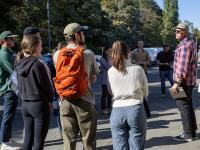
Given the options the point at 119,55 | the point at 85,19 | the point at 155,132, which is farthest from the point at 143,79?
the point at 85,19

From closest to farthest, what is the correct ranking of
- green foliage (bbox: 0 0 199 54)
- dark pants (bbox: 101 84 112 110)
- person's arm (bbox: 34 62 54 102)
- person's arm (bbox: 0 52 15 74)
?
1. person's arm (bbox: 34 62 54 102)
2. person's arm (bbox: 0 52 15 74)
3. dark pants (bbox: 101 84 112 110)
4. green foliage (bbox: 0 0 199 54)

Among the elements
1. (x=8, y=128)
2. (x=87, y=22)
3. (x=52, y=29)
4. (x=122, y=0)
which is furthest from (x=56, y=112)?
(x=122, y=0)

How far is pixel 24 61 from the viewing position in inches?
226

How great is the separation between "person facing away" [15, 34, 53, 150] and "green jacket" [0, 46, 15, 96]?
4.70 ft

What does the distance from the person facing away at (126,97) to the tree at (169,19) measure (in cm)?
7417

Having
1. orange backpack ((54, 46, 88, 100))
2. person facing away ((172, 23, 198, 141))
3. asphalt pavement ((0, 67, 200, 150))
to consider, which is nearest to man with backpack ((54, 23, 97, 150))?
orange backpack ((54, 46, 88, 100))

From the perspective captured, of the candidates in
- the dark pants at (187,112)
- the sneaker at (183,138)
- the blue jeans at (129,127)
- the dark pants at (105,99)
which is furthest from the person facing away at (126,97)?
the dark pants at (105,99)

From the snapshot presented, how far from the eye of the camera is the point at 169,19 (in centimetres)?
9600

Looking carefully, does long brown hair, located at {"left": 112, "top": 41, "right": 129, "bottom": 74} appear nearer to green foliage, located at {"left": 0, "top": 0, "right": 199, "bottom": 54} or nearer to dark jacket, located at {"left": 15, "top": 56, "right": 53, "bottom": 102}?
dark jacket, located at {"left": 15, "top": 56, "right": 53, "bottom": 102}

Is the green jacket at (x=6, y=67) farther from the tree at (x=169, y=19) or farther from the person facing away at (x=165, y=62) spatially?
the tree at (x=169, y=19)

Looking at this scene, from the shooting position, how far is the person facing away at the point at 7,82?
720 centimetres

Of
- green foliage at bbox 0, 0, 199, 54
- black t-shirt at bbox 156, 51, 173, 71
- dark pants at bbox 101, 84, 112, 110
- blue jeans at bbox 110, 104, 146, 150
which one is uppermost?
green foliage at bbox 0, 0, 199, 54

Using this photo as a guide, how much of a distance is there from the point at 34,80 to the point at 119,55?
1137mm

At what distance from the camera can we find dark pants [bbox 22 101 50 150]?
5.66 m
